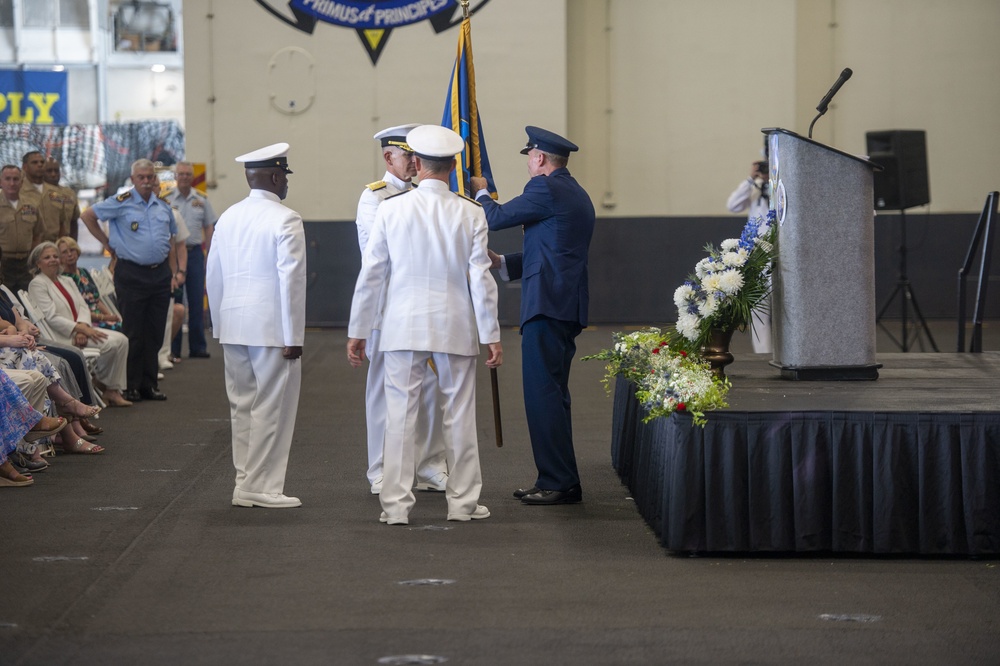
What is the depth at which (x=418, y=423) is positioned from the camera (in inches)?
224

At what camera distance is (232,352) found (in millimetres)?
5309

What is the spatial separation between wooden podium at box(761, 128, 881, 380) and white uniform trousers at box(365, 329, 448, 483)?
5.21ft

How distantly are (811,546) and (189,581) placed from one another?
83.0 inches

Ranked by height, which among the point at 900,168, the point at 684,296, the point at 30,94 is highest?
the point at 30,94

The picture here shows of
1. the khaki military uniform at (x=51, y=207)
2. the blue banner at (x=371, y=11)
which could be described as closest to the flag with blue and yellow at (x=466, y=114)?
the khaki military uniform at (x=51, y=207)

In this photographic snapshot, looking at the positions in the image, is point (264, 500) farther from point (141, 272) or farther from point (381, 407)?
point (141, 272)

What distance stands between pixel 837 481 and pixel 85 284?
5883mm

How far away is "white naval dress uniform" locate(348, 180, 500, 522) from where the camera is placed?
494 cm

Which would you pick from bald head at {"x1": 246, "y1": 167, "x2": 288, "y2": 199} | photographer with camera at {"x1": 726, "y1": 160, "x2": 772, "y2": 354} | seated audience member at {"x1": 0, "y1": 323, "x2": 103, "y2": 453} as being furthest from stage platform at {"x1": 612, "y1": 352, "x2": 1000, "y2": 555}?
photographer with camera at {"x1": 726, "y1": 160, "x2": 772, "y2": 354}

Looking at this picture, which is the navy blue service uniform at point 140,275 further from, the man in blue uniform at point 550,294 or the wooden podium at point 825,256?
the wooden podium at point 825,256

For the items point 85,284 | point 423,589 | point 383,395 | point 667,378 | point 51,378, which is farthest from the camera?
point 85,284

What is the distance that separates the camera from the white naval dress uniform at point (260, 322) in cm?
521

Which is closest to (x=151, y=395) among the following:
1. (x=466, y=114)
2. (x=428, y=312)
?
(x=466, y=114)

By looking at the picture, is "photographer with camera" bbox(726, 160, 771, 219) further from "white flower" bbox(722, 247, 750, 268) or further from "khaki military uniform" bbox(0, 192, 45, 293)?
"khaki military uniform" bbox(0, 192, 45, 293)
